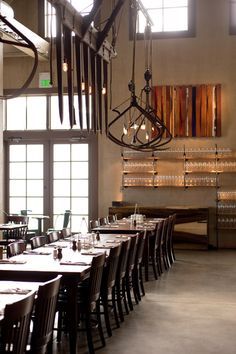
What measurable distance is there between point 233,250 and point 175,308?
19.9 ft

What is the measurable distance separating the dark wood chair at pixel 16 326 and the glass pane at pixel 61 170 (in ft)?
34.8

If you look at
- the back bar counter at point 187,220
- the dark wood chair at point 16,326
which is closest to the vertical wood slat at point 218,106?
the back bar counter at point 187,220

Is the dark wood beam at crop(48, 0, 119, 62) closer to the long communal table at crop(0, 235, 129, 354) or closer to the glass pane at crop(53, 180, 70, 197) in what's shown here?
the long communal table at crop(0, 235, 129, 354)

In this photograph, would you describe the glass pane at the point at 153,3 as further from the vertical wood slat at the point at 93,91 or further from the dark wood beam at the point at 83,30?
the vertical wood slat at the point at 93,91

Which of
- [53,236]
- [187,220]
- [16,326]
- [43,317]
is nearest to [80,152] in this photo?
[187,220]

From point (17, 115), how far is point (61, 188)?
2096 mm

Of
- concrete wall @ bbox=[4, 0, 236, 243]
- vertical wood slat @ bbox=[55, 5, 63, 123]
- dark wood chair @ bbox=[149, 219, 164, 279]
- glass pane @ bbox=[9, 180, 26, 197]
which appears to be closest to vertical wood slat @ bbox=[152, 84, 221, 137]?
concrete wall @ bbox=[4, 0, 236, 243]

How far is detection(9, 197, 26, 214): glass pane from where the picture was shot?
1419cm

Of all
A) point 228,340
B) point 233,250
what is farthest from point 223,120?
point 228,340

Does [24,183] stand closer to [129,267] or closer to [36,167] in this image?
[36,167]

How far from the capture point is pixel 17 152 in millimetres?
14273

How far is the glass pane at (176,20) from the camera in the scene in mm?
13375

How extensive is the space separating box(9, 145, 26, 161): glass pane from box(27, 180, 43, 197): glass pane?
63 cm

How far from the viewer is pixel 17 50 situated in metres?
13.6
